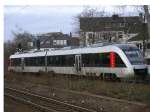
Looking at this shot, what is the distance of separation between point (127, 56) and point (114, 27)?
55.6 meters

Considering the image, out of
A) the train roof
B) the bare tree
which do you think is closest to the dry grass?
the train roof

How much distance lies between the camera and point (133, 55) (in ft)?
76.6

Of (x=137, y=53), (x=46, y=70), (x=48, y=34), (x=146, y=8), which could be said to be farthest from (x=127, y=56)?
(x=48, y=34)

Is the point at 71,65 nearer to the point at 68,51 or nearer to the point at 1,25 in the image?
the point at 68,51

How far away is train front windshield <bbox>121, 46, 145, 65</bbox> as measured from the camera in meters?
22.8

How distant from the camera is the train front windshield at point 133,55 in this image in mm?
22830

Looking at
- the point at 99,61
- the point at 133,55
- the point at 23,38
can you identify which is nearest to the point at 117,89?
the point at 133,55

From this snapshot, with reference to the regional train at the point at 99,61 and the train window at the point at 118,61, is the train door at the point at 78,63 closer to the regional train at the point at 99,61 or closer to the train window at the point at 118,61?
the regional train at the point at 99,61

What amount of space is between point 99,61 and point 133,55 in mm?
2321

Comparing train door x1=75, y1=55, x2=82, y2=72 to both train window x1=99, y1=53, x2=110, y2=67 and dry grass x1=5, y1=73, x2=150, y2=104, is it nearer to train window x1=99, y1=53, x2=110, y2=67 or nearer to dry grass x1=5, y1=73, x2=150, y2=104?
dry grass x1=5, y1=73, x2=150, y2=104

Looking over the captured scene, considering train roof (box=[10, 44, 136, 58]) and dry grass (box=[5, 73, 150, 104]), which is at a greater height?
train roof (box=[10, 44, 136, 58])

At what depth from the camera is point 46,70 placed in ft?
107

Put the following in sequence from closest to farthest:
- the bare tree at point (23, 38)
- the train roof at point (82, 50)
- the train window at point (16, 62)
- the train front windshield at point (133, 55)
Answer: the train front windshield at point (133, 55) → the train roof at point (82, 50) → the train window at point (16, 62) → the bare tree at point (23, 38)

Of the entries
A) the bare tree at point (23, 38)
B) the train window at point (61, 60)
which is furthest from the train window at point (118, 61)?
the bare tree at point (23, 38)
